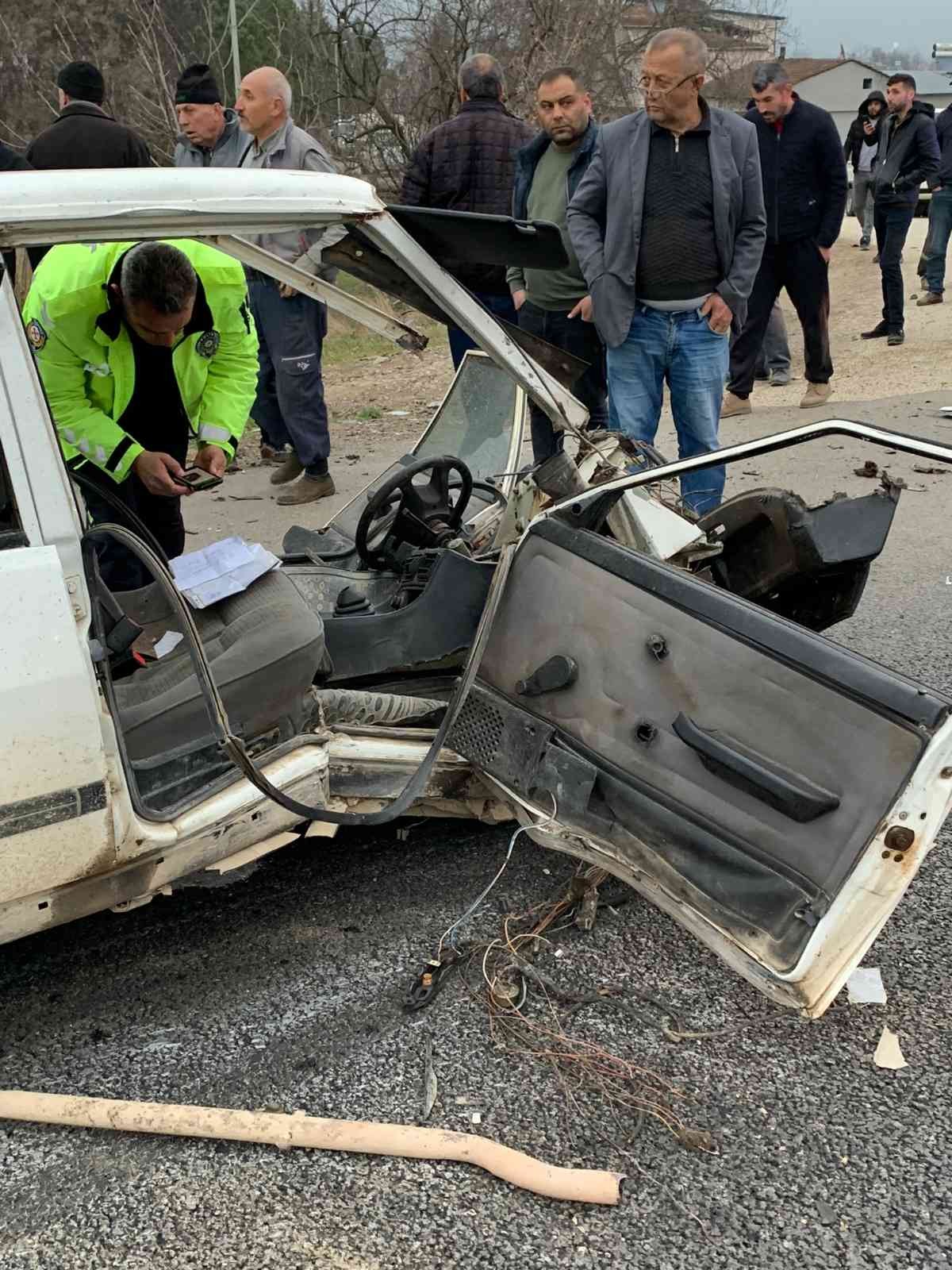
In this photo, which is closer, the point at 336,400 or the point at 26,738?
the point at 26,738

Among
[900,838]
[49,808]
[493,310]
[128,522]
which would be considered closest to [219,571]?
[128,522]

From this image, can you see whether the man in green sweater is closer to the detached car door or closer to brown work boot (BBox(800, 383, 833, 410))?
brown work boot (BBox(800, 383, 833, 410))

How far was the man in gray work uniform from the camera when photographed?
217 inches

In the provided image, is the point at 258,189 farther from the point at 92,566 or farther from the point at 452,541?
the point at 452,541

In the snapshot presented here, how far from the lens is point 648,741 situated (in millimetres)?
2361

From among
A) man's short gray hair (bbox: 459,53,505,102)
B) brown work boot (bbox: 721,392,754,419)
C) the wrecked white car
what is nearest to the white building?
brown work boot (bbox: 721,392,754,419)

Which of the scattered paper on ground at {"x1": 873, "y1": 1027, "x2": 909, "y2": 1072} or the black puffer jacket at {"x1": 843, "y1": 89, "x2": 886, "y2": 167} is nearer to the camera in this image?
the scattered paper on ground at {"x1": 873, "y1": 1027, "x2": 909, "y2": 1072}

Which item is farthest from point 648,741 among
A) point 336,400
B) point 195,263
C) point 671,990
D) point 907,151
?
point 907,151

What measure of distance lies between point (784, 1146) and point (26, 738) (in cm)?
159

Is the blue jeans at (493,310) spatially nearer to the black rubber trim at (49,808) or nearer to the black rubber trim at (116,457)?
the black rubber trim at (116,457)

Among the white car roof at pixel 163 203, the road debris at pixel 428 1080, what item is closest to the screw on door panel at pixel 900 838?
the road debris at pixel 428 1080

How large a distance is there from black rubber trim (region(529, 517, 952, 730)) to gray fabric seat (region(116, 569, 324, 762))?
62cm

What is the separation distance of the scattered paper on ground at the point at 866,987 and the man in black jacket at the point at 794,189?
199 inches

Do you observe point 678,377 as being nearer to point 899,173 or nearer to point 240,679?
point 240,679
